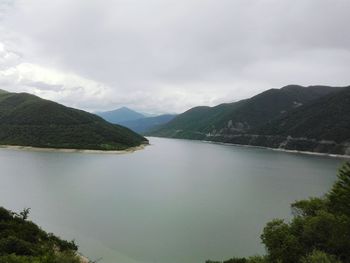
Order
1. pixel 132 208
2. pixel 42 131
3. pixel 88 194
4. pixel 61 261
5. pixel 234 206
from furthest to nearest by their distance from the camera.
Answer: pixel 42 131
pixel 88 194
pixel 234 206
pixel 132 208
pixel 61 261

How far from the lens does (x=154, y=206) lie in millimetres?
51719

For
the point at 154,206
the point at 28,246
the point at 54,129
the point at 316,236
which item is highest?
the point at 54,129

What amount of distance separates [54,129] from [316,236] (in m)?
150

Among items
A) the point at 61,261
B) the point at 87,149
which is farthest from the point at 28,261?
the point at 87,149

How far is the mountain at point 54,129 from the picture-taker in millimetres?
150125

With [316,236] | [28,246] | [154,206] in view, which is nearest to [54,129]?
[154,206]

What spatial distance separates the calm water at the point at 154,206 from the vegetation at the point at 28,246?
4.54 meters

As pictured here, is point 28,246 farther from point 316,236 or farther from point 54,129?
point 54,129

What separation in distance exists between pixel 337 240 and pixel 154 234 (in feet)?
63.6

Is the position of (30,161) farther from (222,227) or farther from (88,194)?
(222,227)

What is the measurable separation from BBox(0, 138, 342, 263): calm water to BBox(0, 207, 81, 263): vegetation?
4.54 meters

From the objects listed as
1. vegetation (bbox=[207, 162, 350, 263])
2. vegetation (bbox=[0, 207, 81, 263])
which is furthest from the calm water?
vegetation (bbox=[207, 162, 350, 263])

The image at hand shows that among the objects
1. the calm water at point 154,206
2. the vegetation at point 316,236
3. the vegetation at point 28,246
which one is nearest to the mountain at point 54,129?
the calm water at point 154,206

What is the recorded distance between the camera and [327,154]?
170m
